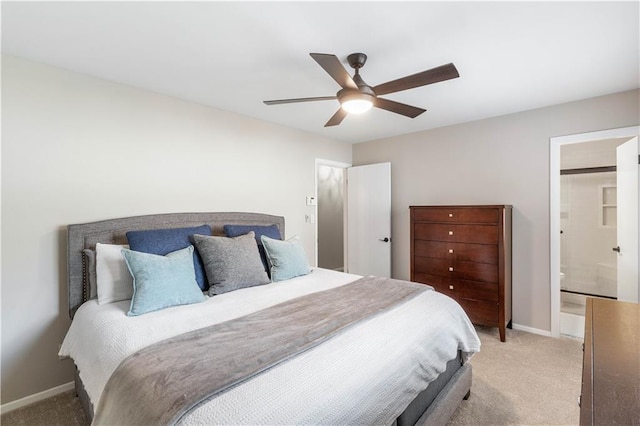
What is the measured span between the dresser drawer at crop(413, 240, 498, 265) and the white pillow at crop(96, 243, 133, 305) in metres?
2.93

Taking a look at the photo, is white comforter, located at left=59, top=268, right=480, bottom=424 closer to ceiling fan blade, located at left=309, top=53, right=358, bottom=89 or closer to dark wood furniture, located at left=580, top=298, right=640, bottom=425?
dark wood furniture, located at left=580, top=298, right=640, bottom=425

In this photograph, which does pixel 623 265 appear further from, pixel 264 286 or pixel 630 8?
pixel 264 286

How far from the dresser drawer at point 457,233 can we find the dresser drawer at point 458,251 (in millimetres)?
47

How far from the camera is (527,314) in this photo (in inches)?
128

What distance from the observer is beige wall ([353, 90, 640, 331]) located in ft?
9.62

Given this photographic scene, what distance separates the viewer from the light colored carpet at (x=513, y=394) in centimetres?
192

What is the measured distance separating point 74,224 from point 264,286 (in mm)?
1480

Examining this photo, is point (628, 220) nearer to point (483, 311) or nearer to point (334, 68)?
point (483, 311)

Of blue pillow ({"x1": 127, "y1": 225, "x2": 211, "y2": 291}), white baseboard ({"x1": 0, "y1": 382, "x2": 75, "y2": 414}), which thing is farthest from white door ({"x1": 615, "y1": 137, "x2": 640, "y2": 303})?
white baseboard ({"x1": 0, "y1": 382, "x2": 75, "y2": 414})

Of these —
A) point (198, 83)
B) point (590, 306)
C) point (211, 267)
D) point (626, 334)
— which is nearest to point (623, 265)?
point (590, 306)

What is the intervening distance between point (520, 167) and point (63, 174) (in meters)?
4.24

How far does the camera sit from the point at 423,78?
5.86ft

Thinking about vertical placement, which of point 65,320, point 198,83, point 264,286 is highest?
point 198,83

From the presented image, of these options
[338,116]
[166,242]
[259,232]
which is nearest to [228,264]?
[166,242]
